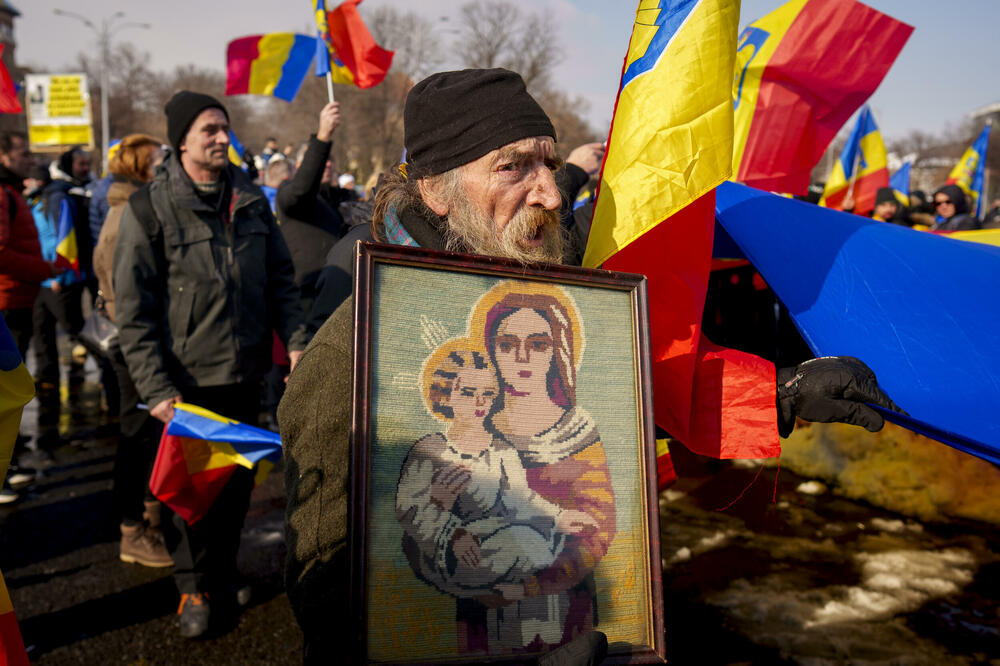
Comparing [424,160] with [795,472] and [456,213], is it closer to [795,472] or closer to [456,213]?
[456,213]

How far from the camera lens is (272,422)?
6.84m

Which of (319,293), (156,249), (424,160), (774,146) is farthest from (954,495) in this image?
(156,249)

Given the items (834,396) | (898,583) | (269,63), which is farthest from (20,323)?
(898,583)

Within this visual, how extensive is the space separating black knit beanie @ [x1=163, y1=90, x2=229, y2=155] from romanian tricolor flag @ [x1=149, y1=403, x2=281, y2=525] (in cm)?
125

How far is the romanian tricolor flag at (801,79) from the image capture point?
296cm

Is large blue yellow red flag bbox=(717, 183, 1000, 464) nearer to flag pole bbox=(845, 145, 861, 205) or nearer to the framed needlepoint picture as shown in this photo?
the framed needlepoint picture

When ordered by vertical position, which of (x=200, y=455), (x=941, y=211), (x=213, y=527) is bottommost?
(x=213, y=527)

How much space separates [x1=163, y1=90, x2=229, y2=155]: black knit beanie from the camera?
3.42 metres

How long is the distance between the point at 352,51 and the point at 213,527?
389 centimetres

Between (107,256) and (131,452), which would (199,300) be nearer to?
(131,452)

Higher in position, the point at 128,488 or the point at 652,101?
the point at 652,101

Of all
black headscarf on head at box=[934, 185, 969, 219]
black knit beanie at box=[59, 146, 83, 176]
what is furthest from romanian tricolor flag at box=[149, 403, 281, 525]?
black headscarf on head at box=[934, 185, 969, 219]

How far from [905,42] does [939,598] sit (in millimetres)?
2650

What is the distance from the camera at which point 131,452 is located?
164 inches
